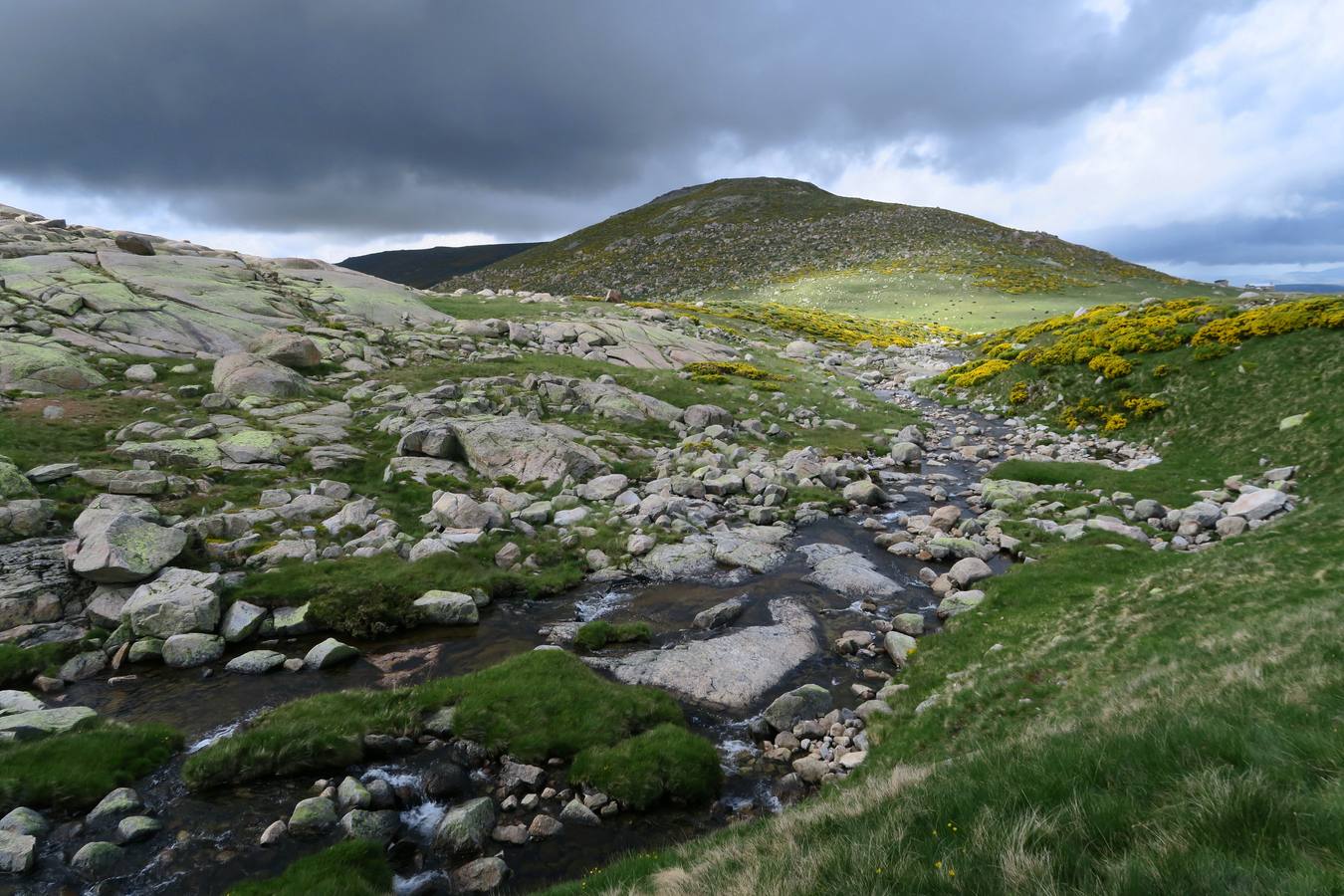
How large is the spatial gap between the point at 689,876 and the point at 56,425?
33269 mm

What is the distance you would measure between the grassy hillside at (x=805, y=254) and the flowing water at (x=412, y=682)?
88669 millimetres

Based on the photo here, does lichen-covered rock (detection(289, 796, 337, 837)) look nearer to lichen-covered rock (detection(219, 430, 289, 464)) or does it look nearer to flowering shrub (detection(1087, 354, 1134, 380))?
lichen-covered rock (detection(219, 430, 289, 464))

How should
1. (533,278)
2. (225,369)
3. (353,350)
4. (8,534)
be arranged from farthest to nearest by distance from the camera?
1. (533,278)
2. (353,350)
3. (225,369)
4. (8,534)

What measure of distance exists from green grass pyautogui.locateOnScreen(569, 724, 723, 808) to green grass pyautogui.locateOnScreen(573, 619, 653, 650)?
4.60 metres

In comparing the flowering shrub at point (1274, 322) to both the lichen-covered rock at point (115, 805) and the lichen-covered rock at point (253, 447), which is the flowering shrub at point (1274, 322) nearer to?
the lichen-covered rock at point (115, 805)

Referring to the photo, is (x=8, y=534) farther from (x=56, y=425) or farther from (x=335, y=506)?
(x=56, y=425)

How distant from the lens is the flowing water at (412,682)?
954 centimetres

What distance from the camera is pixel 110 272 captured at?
44906 mm

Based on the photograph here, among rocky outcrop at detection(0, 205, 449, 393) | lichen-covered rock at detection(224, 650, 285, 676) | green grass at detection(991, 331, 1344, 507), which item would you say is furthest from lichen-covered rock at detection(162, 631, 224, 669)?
green grass at detection(991, 331, 1344, 507)

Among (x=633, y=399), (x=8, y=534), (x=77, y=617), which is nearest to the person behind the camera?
(x=77, y=617)

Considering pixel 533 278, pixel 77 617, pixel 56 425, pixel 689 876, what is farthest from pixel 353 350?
pixel 533 278

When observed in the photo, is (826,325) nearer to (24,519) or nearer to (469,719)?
(469,719)

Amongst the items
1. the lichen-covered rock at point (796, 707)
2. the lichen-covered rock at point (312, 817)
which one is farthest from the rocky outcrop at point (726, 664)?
the lichen-covered rock at point (312, 817)

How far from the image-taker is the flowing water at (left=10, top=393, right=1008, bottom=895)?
31.3 feet
